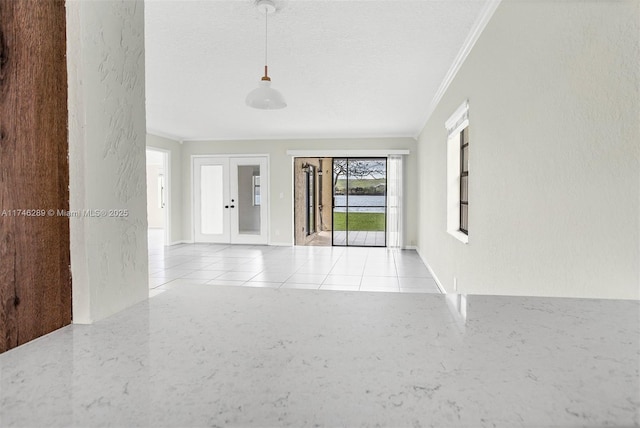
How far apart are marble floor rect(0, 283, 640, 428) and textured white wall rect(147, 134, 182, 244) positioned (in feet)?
26.2

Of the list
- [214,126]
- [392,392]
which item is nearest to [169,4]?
[392,392]

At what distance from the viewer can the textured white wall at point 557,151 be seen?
1.22 m

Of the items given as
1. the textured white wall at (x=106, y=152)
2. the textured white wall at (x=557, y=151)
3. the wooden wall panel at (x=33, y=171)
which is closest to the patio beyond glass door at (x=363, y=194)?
the textured white wall at (x=557, y=151)

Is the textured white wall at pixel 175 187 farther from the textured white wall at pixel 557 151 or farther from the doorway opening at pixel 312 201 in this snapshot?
the textured white wall at pixel 557 151

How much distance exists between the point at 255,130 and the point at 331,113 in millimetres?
2272

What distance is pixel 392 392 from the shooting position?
1.73 feet

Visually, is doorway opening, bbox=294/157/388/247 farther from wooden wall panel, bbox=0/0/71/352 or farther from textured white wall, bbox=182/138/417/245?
wooden wall panel, bbox=0/0/71/352

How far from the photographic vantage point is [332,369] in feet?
1.94

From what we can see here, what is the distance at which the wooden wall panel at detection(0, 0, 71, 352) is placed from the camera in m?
0.67

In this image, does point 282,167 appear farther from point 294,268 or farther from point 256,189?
point 294,268

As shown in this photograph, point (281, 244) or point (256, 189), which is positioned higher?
point (256, 189)

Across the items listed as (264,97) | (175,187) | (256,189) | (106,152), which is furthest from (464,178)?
(175,187)

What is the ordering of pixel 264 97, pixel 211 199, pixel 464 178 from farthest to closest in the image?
pixel 211 199, pixel 464 178, pixel 264 97

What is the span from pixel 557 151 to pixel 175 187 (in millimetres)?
8104
